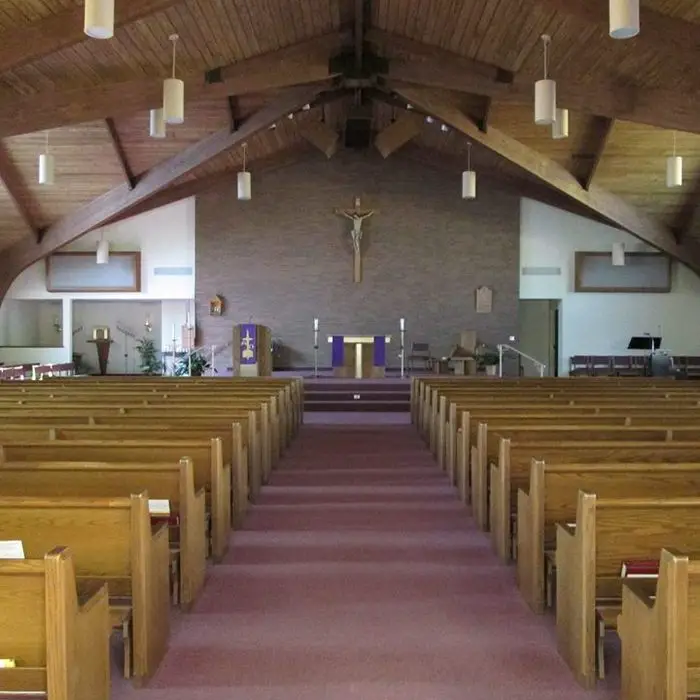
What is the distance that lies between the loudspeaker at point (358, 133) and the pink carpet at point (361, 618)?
9.40 meters

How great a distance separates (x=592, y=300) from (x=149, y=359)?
29.3ft

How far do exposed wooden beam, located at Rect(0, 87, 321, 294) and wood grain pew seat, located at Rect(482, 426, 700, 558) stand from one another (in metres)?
8.42

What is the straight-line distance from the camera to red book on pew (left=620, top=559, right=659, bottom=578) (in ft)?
8.14

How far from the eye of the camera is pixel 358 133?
13.8m

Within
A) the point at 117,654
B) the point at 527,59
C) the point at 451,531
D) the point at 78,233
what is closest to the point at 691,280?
the point at 527,59

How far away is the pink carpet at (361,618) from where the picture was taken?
2553 mm

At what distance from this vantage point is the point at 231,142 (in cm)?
1188

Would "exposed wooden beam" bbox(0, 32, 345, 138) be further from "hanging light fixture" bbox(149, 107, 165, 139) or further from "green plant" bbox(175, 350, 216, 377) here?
"green plant" bbox(175, 350, 216, 377)

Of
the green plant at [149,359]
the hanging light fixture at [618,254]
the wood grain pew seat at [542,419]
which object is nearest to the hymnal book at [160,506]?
the wood grain pew seat at [542,419]

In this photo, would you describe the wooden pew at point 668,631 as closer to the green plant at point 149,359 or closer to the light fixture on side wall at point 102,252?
the light fixture on side wall at point 102,252

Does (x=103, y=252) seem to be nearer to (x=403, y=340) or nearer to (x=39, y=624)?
(x=403, y=340)

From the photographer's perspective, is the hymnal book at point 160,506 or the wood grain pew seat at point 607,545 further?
the hymnal book at point 160,506

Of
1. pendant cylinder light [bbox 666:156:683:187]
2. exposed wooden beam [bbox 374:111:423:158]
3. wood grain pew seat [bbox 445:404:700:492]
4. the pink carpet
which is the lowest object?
the pink carpet

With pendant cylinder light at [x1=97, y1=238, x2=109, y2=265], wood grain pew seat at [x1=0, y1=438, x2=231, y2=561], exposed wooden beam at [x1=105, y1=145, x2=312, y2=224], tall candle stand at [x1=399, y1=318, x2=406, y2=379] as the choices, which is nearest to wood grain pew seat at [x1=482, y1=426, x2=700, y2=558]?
wood grain pew seat at [x1=0, y1=438, x2=231, y2=561]
